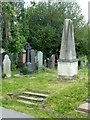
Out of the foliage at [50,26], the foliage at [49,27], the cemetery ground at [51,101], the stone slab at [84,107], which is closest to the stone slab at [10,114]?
the cemetery ground at [51,101]

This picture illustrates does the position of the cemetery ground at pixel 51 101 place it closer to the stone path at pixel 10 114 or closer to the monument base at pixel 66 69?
the stone path at pixel 10 114

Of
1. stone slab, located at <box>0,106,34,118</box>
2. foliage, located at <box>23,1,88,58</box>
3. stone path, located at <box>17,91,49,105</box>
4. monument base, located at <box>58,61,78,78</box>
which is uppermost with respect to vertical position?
foliage, located at <box>23,1,88,58</box>

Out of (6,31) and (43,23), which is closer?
(6,31)

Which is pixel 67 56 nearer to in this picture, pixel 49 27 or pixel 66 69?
pixel 66 69

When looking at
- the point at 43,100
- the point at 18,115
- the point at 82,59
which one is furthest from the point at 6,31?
the point at 82,59

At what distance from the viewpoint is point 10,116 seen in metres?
6.43

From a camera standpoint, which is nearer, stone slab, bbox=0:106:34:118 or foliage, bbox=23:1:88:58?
stone slab, bbox=0:106:34:118

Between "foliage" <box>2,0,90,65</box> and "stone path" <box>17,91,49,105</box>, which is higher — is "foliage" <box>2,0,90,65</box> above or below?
above

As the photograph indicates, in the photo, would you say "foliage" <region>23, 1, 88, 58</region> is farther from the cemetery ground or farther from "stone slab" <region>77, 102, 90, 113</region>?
"stone slab" <region>77, 102, 90, 113</region>

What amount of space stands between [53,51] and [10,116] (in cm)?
1523

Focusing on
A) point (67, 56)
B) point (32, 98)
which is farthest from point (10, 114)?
point (67, 56)

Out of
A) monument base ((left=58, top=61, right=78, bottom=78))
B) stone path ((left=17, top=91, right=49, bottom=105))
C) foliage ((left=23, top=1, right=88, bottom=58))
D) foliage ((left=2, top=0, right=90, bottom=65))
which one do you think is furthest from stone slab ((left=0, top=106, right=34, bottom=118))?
foliage ((left=23, top=1, right=88, bottom=58))

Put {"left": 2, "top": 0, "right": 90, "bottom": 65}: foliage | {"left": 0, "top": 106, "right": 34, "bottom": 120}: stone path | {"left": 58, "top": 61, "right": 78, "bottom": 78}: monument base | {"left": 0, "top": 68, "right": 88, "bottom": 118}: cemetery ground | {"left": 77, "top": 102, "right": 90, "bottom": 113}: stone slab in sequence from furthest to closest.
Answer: {"left": 2, "top": 0, "right": 90, "bottom": 65}: foliage < {"left": 58, "top": 61, "right": 78, "bottom": 78}: monument base < {"left": 0, "top": 68, "right": 88, "bottom": 118}: cemetery ground < {"left": 77, "top": 102, "right": 90, "bottom": 113}: stone slab < {"left": 0, "top": 106, "right": 34, "bottom": 120}: stone path

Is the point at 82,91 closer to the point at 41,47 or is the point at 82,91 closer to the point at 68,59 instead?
the point at 68,59
